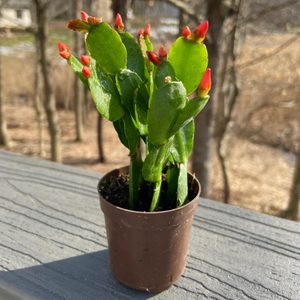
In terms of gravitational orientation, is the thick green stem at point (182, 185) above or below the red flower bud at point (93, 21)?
below

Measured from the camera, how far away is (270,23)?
10.3 ft

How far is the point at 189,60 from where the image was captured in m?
0.51

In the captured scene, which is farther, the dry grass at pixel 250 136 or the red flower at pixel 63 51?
the dry grass at pixel 250 136

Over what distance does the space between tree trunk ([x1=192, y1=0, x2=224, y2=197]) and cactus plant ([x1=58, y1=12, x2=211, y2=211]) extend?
3.96 feet

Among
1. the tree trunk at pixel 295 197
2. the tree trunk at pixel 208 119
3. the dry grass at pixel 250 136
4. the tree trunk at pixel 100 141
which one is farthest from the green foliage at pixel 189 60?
the tree trunk at pixel 100 141

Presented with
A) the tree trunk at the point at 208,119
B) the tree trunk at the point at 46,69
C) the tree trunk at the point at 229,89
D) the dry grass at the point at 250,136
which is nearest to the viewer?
the tree trunk at the point at 208,119

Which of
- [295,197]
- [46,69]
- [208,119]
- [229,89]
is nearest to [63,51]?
[208,119]

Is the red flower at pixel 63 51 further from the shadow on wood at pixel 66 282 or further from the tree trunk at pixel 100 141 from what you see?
the tree trunk at pixel 100 141

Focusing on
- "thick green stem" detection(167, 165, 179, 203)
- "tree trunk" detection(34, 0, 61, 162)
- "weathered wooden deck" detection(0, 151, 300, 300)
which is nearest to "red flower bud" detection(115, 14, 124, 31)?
"thick green stem" detection(167, 165, 179, 203)

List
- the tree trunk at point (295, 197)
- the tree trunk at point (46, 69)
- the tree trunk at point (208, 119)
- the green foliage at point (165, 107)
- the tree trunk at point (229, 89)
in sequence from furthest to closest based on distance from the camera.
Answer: the tree trunk at point (46, 69) < the tree trunk at point (295, 197) < the tree trunk at point (229, 89) < the tree trunk at point (208, 119) < the green foliage at point (165, 107)

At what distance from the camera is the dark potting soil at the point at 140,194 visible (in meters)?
0.63

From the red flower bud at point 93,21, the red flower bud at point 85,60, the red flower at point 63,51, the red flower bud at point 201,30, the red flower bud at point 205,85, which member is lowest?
the red flower bud at point 205,85

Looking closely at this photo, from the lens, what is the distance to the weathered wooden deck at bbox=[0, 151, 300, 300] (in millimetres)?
656

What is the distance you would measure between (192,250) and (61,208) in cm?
34
